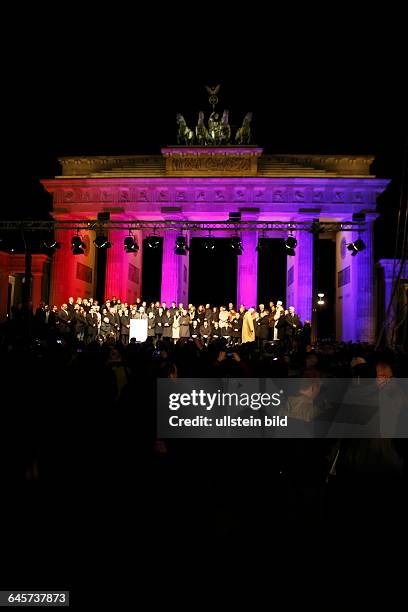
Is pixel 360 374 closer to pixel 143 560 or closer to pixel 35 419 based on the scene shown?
pixel 143 560

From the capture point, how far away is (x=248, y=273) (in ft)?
109

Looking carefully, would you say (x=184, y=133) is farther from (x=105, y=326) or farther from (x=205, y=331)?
(x=105, y=326)

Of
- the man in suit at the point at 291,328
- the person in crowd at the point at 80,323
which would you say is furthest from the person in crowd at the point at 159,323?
the man in suit at the point at 291,328

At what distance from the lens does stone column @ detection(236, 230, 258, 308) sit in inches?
1293

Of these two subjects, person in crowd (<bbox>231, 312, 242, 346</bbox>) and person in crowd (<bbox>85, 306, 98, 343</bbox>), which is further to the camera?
person in crowd (<bbox>231, 312, 242, 346</bbox>)

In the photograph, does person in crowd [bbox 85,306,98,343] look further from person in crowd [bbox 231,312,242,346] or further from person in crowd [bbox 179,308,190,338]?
person in crowd [bbox 231,312,242,346]

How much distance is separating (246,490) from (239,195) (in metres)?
29.9

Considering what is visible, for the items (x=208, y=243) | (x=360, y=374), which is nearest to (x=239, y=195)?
(x=208, y=243)

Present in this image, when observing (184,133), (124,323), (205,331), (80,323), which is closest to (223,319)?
(205,331)

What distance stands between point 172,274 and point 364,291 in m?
12.5

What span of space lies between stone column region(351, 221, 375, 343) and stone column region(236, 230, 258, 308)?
638 centimetres

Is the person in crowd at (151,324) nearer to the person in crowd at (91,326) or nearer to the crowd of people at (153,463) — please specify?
the person in crowd at (91,326)

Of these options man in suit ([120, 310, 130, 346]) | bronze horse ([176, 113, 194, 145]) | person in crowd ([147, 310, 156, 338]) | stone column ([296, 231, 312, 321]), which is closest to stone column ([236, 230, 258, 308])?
stone column ([296, 231, 312, 321])

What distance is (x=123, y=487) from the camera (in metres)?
5.17
